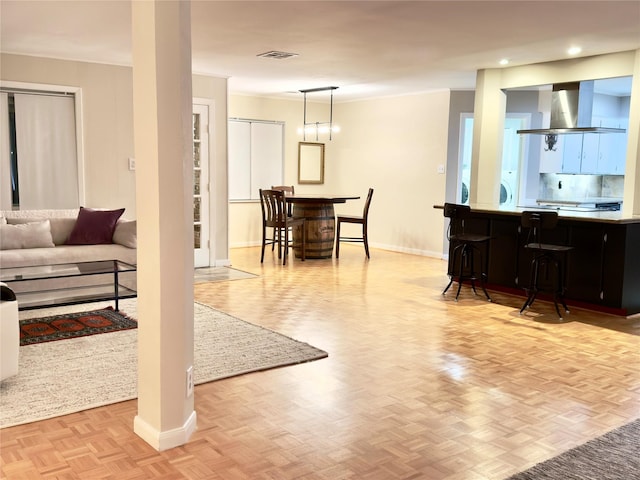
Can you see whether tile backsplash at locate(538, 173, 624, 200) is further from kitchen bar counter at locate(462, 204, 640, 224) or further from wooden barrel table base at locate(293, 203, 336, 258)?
wooden barrel table base at locate(293, 203, 336, 258)

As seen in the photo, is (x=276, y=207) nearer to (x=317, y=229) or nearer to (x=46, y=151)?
(x=317, y=229)

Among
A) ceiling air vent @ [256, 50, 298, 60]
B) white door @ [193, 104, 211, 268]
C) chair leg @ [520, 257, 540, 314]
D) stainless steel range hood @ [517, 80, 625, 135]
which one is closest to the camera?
chair leg @ [520, 257, 540, 314]

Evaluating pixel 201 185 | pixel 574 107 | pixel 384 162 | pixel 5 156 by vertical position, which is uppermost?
pixel 574 107

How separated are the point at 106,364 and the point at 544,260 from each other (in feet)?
13.3

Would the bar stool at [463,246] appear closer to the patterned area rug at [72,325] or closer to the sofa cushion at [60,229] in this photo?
the patterned area rug at [72,325]

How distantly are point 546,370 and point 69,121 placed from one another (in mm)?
5422

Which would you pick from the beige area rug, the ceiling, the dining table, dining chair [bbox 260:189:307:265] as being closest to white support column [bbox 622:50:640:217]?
the ceiling

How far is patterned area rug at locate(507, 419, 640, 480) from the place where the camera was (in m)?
2.46

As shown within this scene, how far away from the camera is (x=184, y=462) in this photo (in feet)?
8.34

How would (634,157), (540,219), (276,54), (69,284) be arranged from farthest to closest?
1. (276,54)
2. (634,157)
3. (69,284)
4. (540,219)

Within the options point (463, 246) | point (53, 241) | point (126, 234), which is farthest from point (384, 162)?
point (53, 241)

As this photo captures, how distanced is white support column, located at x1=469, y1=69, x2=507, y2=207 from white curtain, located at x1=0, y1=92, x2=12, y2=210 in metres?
5.10

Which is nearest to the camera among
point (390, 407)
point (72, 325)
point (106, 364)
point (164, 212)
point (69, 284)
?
point (164, 212)

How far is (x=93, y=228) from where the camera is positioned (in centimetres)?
595
